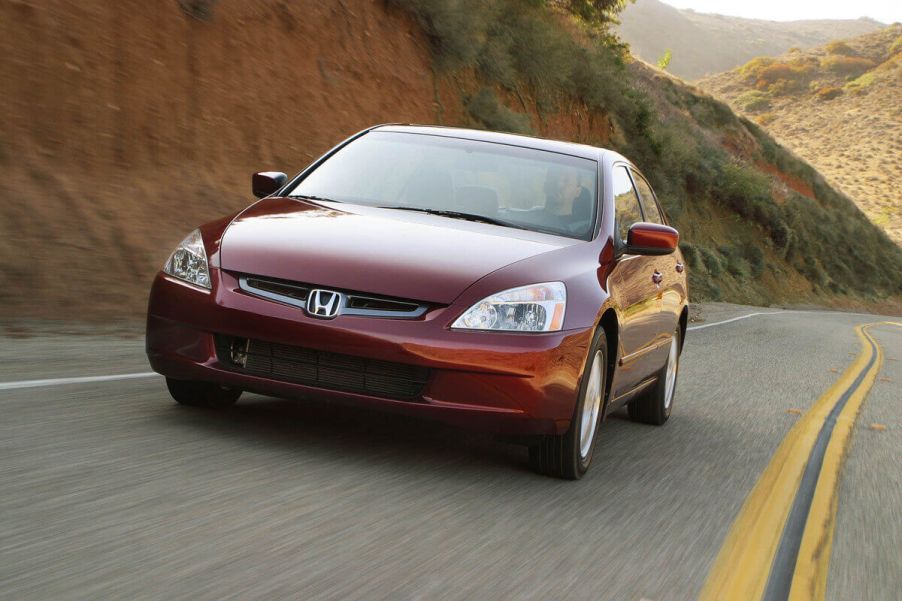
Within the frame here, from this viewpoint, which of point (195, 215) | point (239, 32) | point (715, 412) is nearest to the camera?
point (715, 412)

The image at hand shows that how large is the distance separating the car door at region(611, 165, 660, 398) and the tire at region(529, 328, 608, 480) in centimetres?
29

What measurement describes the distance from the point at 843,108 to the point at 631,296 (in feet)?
346

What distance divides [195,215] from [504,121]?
12653 millimetres

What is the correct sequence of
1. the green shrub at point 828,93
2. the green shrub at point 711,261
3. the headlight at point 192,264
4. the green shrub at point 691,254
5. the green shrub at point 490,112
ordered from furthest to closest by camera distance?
1. the green shrub at point 828,93
2. the green shrub at point 711,261
3. the green shrub at point 691,254
4. the green shrub at point 490,112
5. the headlight at point 192,264

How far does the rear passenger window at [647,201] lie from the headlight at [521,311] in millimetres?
2598

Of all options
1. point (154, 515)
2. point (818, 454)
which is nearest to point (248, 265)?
point (154, 515)

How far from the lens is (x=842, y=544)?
17.3 ft

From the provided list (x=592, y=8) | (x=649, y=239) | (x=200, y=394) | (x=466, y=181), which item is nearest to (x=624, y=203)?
(x=649, y=239)

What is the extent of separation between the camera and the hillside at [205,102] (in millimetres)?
11914

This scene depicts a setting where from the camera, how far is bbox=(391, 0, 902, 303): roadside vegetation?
27.0 meters

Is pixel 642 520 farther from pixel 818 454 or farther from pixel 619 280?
pixel 818 454

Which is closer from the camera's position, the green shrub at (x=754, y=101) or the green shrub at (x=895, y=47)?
the green shrub at (x=754, y=101)

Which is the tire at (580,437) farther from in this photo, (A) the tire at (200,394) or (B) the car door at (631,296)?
(A) the tire at (200,394)

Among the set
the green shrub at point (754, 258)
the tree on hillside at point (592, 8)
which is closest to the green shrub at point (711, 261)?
the green shrub at point (754, 258)
